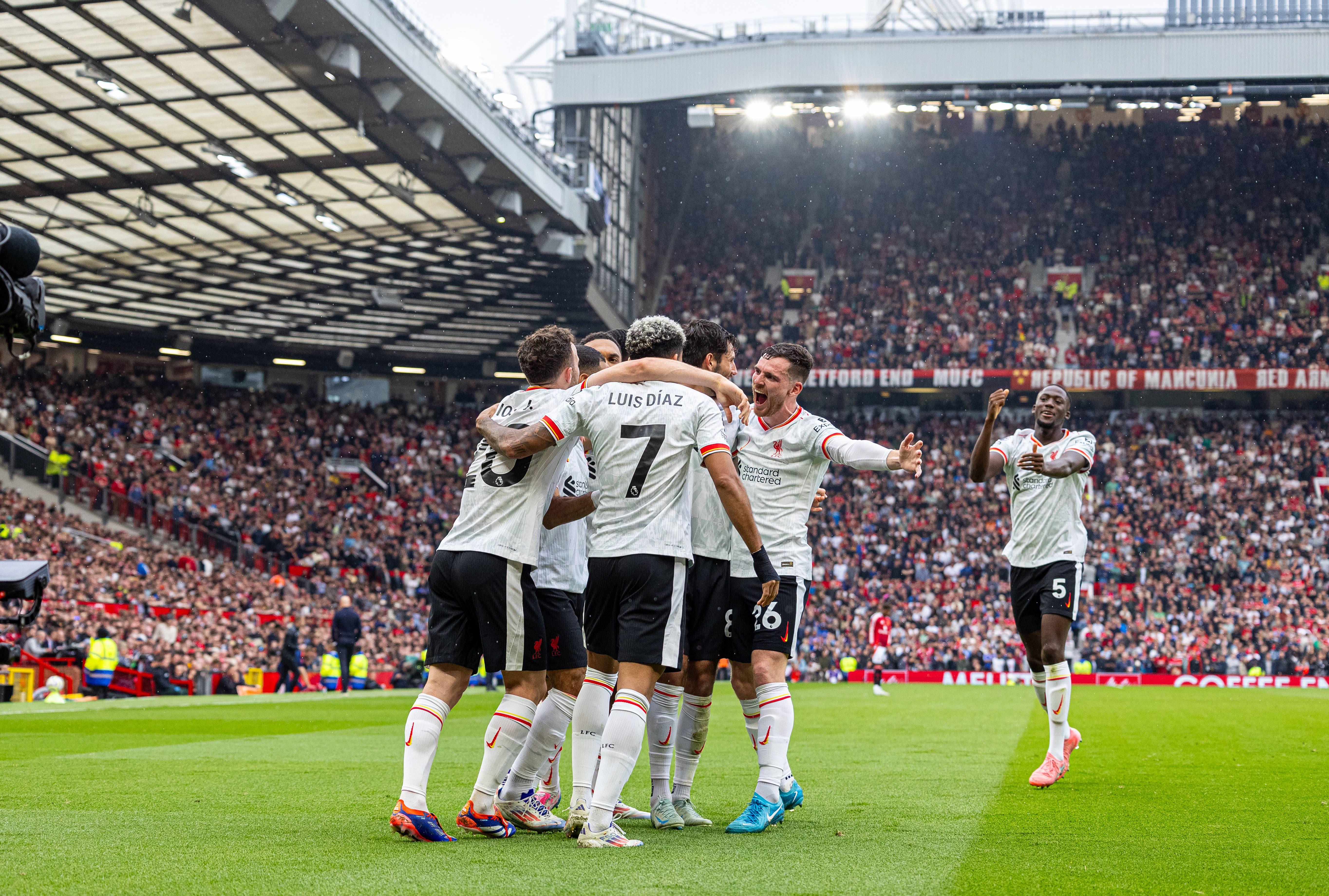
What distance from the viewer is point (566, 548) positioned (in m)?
6.22

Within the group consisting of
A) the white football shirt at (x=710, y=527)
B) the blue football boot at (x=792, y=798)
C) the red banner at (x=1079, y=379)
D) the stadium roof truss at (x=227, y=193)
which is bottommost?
the blue football boot at (x=792, y=798)

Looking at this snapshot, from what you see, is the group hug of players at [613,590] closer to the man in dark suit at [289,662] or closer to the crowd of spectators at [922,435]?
the man in dark suit at [289,662]

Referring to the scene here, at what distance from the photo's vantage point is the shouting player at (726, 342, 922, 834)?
6000 mm

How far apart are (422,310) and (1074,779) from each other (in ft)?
113

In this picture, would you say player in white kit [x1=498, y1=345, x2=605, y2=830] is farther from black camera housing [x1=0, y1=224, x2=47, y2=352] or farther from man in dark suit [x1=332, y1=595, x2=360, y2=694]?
man in dark suit [x1=332, y1=595, x2=360, y2=694]

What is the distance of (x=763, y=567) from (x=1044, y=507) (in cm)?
376

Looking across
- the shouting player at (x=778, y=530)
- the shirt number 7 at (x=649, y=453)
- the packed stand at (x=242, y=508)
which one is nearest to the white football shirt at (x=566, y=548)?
the shirt number 7 at (x=649, y=453)

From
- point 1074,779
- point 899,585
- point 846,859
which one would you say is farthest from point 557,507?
point 899,585

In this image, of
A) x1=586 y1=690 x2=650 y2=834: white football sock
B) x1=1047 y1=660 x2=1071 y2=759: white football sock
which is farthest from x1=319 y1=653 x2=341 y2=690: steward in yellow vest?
x1=586 y1=690 x2=650 y2=834: white football sock

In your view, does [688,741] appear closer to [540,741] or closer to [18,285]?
[540,741]

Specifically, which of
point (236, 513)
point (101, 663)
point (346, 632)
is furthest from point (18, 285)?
point (236, 513)

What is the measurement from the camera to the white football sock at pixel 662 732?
6074mm

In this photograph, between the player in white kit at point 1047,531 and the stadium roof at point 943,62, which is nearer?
the player in white kit at point 1047,531

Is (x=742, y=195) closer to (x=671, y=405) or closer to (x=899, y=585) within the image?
(x=899, y=585)
